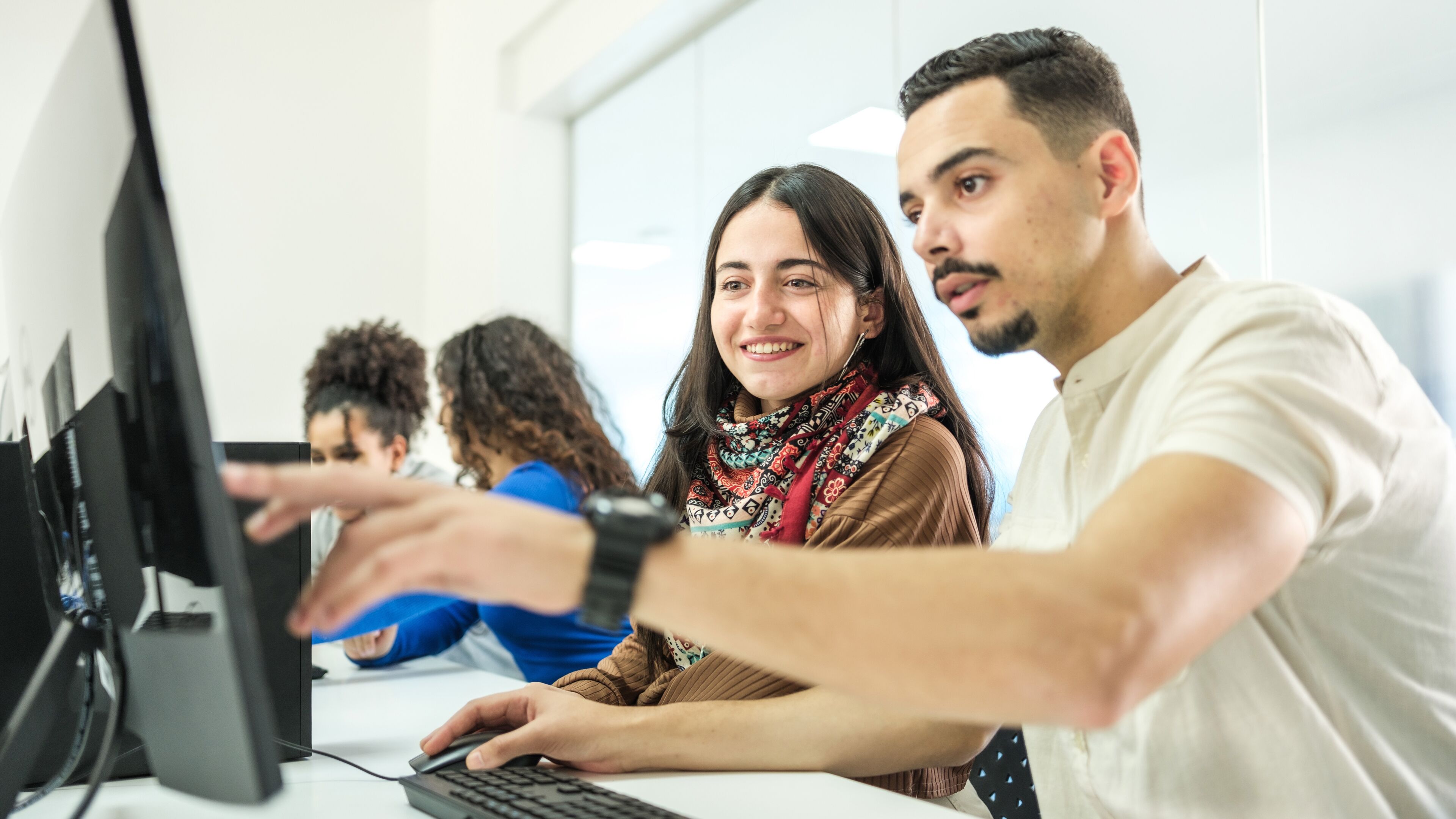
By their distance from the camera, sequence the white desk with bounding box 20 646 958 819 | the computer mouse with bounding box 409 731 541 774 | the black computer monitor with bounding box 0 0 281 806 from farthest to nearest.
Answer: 1. the computer mouse with bounding box 409 731 541 774
2. the white desk with bounding box 20 646 958 819
3. the black computer monitor with bounding box 0 0 281 806

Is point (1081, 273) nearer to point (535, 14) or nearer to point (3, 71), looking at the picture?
point (535, 14)

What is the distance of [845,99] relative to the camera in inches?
107

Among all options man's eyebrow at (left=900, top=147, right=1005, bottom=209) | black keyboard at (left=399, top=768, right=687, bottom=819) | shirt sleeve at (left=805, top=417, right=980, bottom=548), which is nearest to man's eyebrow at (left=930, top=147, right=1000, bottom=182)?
man's eyebrow at (left=900, top=147, right=1005, bottom=209)

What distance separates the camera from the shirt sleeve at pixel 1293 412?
631 millimetres

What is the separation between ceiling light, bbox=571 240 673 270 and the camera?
11.8 ft

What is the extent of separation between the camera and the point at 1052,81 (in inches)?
37.5

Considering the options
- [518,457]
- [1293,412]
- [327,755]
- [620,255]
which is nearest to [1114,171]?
[1293,412]

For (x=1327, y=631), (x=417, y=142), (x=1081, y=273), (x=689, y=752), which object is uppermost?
(x=417, y=142)

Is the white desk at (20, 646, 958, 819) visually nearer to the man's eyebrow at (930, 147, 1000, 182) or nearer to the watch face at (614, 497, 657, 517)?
the watch face at (614, 497, 657, 517)

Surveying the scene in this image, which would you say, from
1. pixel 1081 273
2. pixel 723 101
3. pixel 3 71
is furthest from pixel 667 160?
pixel 1081 273

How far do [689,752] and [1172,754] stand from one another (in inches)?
17.2

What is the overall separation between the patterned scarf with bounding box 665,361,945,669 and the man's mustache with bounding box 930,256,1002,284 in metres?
0.35

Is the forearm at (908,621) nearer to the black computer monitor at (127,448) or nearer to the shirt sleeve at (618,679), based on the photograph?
the black computer monitor at (127,448)

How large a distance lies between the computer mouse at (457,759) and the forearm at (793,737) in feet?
0.31
